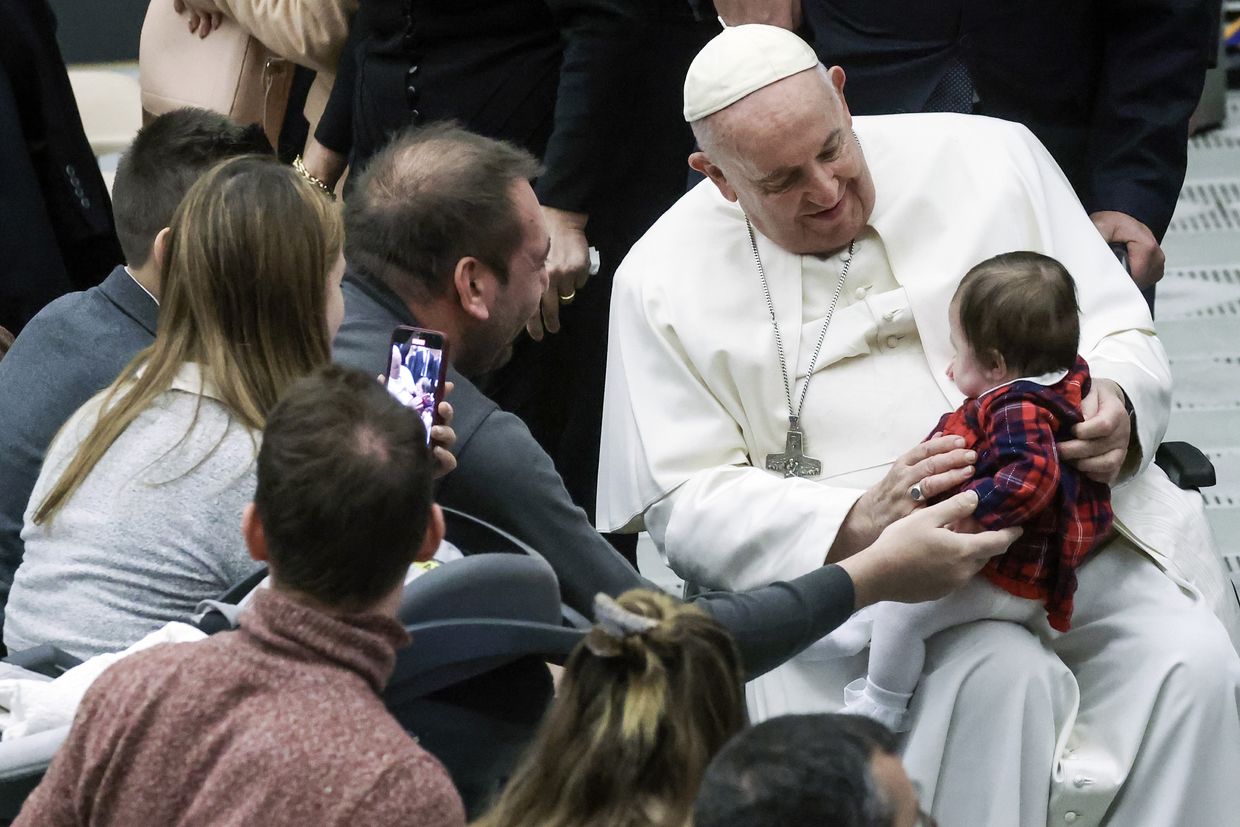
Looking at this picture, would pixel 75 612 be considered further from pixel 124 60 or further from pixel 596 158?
pixel 124 60

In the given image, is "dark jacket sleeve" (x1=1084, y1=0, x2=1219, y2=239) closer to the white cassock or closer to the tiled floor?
the white cassock

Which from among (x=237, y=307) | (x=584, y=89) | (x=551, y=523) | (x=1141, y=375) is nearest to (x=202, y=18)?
(x=584, y=89)

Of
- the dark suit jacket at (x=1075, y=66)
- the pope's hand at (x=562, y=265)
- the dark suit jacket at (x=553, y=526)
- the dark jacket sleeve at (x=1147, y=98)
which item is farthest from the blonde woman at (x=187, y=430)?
the dark jacket sleeve at (x=1147, y=98)

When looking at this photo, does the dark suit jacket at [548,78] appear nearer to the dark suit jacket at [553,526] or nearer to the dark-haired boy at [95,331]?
the dark-haired boy at [95,331]

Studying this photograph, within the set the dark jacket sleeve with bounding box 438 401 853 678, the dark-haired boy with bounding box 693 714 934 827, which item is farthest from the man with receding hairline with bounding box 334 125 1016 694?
the dark-haired boy with bounding box 693 714 934 827

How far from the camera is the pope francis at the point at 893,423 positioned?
2.84 m

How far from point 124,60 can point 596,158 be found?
4.21m

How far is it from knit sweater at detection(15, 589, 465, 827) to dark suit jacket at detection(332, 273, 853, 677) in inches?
25.5

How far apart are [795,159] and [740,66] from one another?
0.20 m

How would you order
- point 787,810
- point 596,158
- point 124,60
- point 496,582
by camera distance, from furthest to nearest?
point 124,60, point 596,158, point 496,582, point 787,810

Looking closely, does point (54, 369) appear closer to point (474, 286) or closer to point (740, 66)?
point (474, 286)

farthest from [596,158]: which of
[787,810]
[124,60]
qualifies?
[124,60]

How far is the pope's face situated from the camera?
122 inches

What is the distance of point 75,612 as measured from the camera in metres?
2.36
